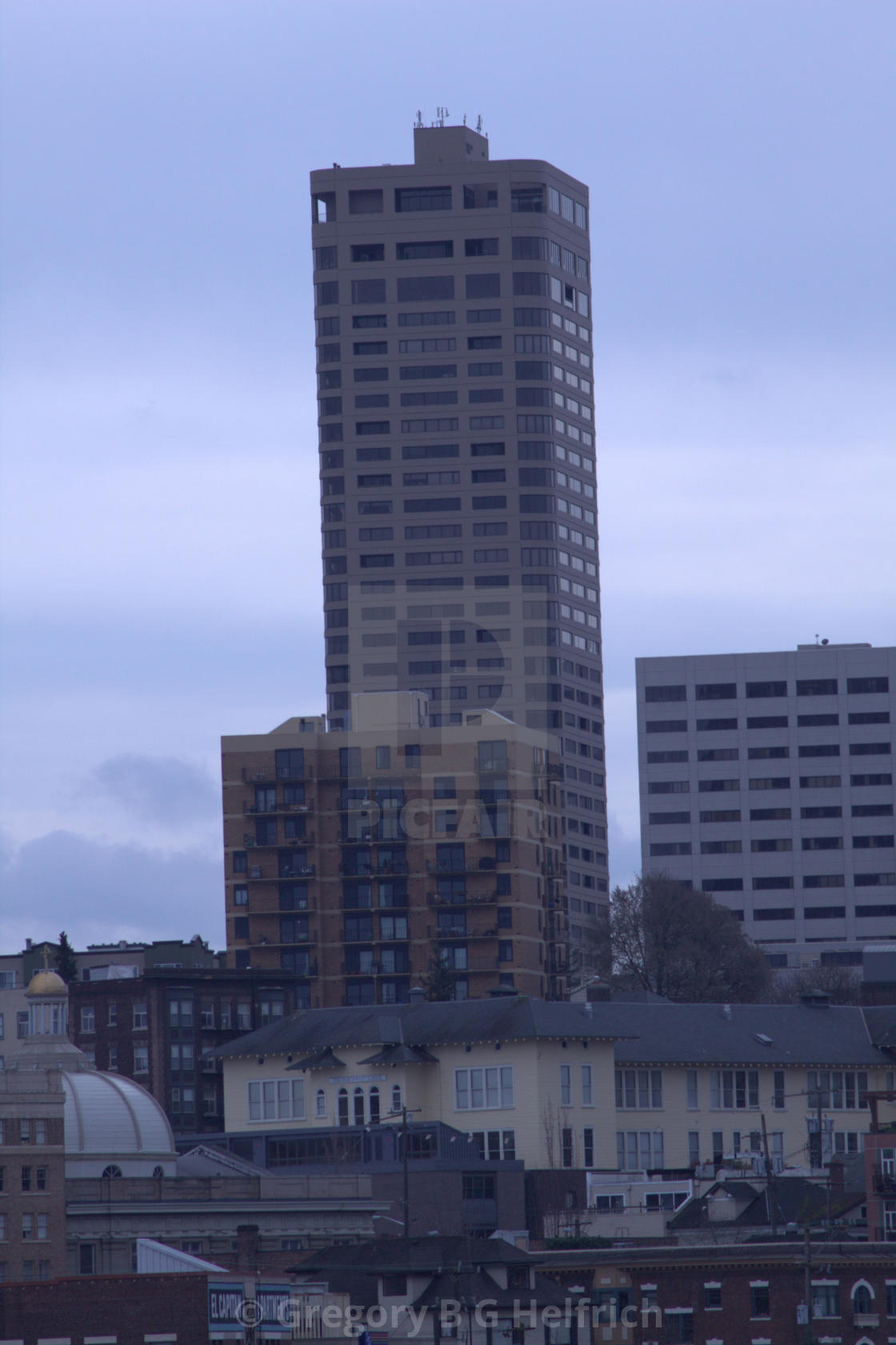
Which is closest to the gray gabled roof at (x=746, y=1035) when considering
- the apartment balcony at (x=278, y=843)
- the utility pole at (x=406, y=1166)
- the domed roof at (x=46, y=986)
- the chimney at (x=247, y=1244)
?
the utility pole at (x=406, y=1166)

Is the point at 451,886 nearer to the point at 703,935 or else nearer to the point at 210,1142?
the point at 703,935

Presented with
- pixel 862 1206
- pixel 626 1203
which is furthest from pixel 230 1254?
pixel 862 1206

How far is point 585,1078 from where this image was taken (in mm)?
135750

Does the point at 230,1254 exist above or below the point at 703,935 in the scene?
below

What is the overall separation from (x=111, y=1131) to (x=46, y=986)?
16.5 meters

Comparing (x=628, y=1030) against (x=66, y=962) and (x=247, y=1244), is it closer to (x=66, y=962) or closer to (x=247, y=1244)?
(x=247, y=1244)

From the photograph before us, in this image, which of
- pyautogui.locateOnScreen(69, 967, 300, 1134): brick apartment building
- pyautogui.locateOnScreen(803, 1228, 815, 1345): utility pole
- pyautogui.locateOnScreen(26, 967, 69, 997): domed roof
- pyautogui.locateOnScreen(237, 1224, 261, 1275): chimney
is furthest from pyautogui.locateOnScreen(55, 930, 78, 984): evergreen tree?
pyautogui.locateOnScreen(803, 1228, 815, 1345): utility pole

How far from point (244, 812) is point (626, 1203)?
77078 millimetres

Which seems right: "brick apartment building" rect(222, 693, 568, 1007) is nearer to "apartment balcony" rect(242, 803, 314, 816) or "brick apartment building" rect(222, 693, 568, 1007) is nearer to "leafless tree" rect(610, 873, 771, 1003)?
"apartment balcony" rect(242, 803, 314, 816)

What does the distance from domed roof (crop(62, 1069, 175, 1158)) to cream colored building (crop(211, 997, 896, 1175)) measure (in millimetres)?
9986

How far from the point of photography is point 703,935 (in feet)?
609

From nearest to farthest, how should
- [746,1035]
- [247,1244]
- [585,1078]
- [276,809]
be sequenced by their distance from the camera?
[247,1244], [585,1078], [746,1035], [276,809]

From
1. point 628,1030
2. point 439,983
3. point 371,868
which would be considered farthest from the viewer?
point 371,868

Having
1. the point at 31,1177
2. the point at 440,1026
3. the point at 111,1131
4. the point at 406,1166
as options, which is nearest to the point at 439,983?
the point at 440,1026
